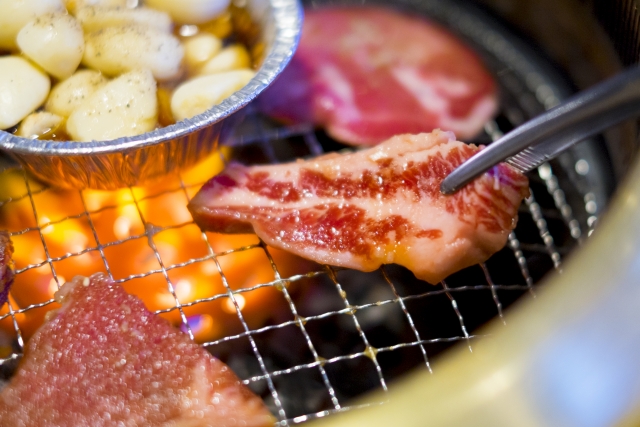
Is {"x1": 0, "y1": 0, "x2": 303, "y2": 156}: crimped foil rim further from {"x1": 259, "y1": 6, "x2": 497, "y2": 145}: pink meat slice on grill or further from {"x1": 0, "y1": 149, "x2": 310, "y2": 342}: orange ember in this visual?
{"x1": 259, "y1": 6, "x2": 497, "y2": 145}: pink meat slice on grill

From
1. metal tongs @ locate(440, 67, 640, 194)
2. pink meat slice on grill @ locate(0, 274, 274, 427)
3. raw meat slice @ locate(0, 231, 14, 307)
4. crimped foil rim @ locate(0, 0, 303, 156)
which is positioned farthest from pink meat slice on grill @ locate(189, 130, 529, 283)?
raw meat slice @ locate(0, 231, 14, 307)

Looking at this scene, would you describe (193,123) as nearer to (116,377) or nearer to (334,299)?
A: (116,377)

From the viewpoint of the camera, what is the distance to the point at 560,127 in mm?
1156

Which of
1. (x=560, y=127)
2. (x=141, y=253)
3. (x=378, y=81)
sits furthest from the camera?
(x=378, y=81)

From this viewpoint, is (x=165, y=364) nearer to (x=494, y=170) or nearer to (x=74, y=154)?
(x=74, y=154)

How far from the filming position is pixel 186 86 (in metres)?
1.52

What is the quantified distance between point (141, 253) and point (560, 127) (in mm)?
1217

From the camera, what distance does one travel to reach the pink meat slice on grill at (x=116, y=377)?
1247 millimetres

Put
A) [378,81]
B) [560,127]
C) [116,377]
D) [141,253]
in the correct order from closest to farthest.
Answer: [560,127] < [116,377] < [141,253] < [378,81]

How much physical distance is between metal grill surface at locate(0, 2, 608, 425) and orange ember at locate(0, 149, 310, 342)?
1 cm

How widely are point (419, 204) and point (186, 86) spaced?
28.0 inches

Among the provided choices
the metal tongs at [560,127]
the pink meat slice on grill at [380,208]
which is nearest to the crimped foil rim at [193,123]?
the pink meat slice on grill at [380,208]

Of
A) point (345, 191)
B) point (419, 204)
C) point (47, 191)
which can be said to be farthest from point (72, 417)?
point (419, 204)

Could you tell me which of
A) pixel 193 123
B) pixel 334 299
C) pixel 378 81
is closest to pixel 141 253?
pixel 193 123
